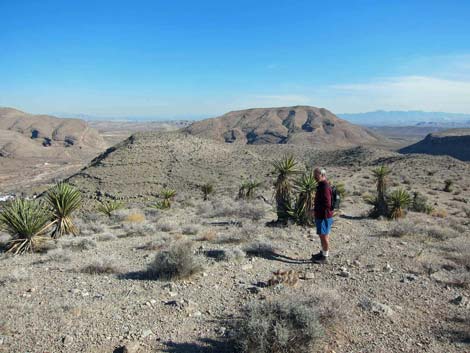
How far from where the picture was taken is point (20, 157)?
335ft

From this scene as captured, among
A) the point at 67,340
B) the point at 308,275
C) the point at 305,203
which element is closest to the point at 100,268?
the point at 67,340

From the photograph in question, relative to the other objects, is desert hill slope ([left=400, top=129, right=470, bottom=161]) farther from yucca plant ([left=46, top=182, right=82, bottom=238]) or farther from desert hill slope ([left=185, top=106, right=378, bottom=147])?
yucca plant ([left=46, top=182, right=82, bottom=238])

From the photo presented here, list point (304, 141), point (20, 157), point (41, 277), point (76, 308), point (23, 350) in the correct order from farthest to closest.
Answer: point (304, 141) → point (20, 157) → point (41, 277) → point (76, 308) → point (23, 350)

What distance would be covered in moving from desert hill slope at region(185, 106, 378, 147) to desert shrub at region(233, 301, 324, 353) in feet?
344

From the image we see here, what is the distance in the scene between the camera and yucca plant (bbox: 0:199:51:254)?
923 centimetres

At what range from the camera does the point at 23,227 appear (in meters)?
9.30

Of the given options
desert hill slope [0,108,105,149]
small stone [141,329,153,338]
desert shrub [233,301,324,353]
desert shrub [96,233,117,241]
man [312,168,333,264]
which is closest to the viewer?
desert shrub [233,301,324,353]

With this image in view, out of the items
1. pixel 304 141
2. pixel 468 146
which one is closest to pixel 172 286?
pixel 468 146

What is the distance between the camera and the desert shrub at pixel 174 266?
6.75m

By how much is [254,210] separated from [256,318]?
9.66 m

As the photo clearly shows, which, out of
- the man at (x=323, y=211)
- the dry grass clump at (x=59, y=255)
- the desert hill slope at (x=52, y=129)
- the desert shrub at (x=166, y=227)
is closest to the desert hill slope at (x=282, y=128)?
the desert hill slope at (x=52, y=129)

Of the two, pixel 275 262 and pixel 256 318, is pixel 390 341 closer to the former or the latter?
pixel 256 318

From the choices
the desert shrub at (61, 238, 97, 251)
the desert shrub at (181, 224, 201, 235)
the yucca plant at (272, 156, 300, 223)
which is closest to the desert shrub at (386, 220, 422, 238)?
the yucca plant at (272, 156, 300, 223)

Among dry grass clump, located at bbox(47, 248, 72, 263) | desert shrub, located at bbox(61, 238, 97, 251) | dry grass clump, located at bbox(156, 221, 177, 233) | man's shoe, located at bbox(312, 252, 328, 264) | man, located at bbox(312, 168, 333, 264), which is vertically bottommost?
dry grass clump, located at bbox(156, 221, 177, 233)
